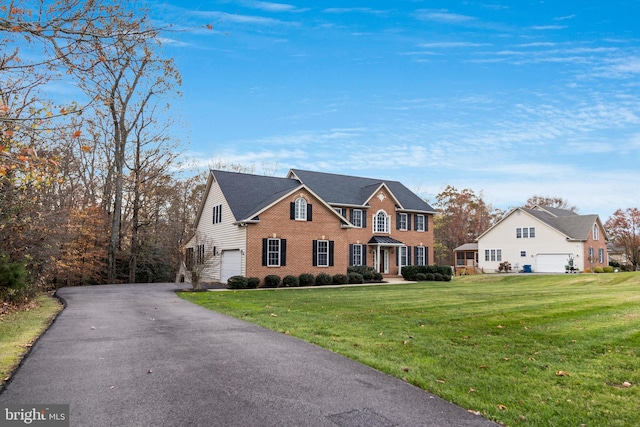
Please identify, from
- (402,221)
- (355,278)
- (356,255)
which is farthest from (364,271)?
(402,221)

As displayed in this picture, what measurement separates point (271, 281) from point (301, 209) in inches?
175

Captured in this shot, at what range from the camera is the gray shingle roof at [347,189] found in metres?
32.2

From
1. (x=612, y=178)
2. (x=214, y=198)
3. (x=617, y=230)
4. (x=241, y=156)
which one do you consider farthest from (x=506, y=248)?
(x=214, y=198)

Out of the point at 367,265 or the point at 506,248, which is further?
the point at 506,248

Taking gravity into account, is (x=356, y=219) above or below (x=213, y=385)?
above

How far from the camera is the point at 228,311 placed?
43.5ft

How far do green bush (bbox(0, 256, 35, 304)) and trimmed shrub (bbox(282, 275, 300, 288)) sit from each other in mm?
12796

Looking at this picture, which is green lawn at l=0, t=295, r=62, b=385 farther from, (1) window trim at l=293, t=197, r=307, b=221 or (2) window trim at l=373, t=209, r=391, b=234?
(2) window trim at l=373, t=209, r=391, b=234

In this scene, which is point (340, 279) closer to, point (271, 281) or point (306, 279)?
point (306, 279)

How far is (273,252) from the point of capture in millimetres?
25016

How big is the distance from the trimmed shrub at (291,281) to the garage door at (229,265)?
8.28 feet

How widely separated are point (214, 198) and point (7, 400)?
23.8 m

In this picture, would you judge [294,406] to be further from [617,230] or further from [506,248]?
[617,230]

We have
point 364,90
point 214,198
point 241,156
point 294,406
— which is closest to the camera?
point 294,406
